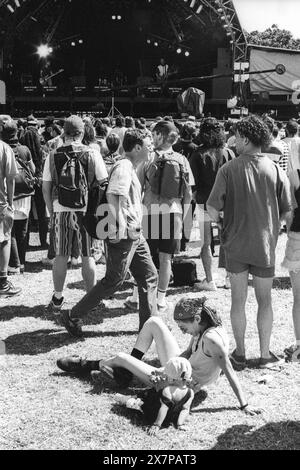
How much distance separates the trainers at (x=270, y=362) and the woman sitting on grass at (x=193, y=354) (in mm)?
557

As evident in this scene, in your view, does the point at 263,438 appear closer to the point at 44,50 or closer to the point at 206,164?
the point at 206,164

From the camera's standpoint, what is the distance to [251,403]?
3689mm

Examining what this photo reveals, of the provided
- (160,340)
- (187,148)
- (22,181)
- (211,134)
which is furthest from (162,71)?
(160,340)

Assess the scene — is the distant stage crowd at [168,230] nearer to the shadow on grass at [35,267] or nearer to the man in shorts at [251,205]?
the man in shorts at [251,205]

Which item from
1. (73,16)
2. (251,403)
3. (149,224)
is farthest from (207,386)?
(73,16)

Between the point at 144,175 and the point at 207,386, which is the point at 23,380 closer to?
the point at 207,386

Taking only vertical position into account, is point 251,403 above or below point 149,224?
below

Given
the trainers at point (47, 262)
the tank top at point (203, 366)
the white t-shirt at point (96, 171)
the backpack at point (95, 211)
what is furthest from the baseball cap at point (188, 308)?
the trainers at point (47, 262)

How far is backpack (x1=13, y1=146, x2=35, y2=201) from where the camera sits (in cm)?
624

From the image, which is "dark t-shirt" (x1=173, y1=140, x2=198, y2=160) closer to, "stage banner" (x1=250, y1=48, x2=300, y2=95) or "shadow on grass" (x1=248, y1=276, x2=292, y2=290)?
"shadow on grass" (x1=248, y1=276, x2=292, y2=290)

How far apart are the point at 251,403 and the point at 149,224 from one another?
2.04 m

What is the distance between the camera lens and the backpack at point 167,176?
5121mm

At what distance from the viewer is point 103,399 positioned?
3738 mm
